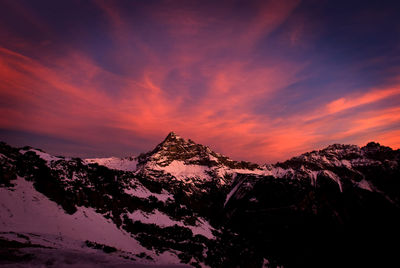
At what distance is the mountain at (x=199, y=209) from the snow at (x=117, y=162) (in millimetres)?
1428

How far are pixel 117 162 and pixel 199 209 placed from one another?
3928 inches

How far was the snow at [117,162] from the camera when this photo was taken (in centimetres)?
16912

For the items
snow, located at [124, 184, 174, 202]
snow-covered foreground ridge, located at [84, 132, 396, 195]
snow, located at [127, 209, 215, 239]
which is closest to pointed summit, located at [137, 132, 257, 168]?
snow-covered foreground ridge, located at [84, 132, 396, 195]

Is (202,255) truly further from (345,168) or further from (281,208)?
(345,168)

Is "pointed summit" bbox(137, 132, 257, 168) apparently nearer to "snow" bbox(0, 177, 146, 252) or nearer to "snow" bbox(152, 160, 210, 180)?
"snow" bbox(152, 160, 210, 180)

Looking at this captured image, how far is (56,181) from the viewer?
55844 millimetres

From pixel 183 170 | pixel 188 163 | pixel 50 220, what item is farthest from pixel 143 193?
pixel 188 163

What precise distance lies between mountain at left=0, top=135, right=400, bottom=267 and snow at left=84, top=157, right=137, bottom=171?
1.43 meters

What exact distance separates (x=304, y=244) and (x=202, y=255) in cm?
6912

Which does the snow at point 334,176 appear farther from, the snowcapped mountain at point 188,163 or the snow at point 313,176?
the snowcapped mountain at point 188,163

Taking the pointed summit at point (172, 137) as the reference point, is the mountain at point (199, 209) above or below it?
below

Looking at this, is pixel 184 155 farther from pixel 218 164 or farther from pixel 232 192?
pixel 232 192

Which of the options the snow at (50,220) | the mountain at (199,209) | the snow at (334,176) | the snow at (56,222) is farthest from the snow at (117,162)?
the snow at (334,176)

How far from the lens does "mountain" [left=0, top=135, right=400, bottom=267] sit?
38531mm
